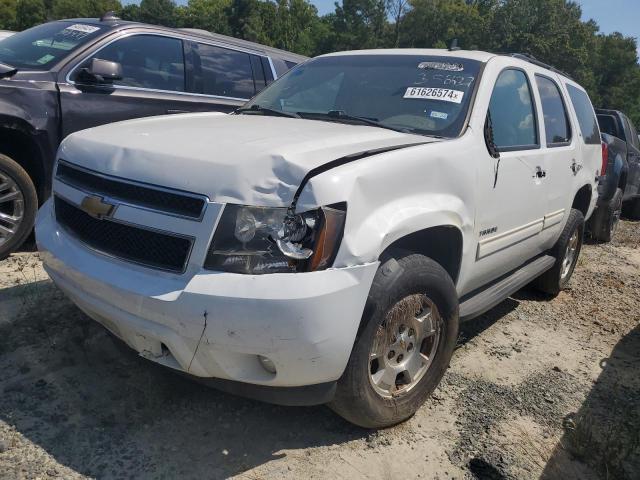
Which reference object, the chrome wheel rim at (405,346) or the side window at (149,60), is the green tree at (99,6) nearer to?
the side window at (149,60)

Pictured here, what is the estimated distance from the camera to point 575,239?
17.2ft

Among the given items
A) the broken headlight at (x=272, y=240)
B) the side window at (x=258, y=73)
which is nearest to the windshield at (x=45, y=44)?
the side window at (x=258, y=73)

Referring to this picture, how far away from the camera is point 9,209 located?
4.12 m

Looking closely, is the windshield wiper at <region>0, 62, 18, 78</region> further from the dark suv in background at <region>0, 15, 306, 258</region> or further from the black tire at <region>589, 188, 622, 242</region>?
the black tire at <region>589, 188, 622, 242</region>

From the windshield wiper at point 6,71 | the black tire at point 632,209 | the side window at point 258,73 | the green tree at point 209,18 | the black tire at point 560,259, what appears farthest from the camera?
the green tree at point 209,18

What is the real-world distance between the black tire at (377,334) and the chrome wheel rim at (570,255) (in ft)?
8.81

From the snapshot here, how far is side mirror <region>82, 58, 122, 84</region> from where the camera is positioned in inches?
165

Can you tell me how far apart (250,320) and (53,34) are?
408 centimetres

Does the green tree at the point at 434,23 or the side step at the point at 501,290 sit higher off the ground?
the green tree at the point at 434,23

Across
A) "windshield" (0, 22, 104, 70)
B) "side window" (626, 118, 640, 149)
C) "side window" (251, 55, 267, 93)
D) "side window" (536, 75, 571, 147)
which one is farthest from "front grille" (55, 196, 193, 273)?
→ "side window" (626, 118, 640, 149)

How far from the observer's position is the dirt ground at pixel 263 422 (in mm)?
2414

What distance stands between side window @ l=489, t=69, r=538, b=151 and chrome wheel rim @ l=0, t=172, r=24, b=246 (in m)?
3.36

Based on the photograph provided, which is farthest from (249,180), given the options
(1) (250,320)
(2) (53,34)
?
(2) (53,34)

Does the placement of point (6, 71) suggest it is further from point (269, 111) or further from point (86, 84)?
point (269, 111)
